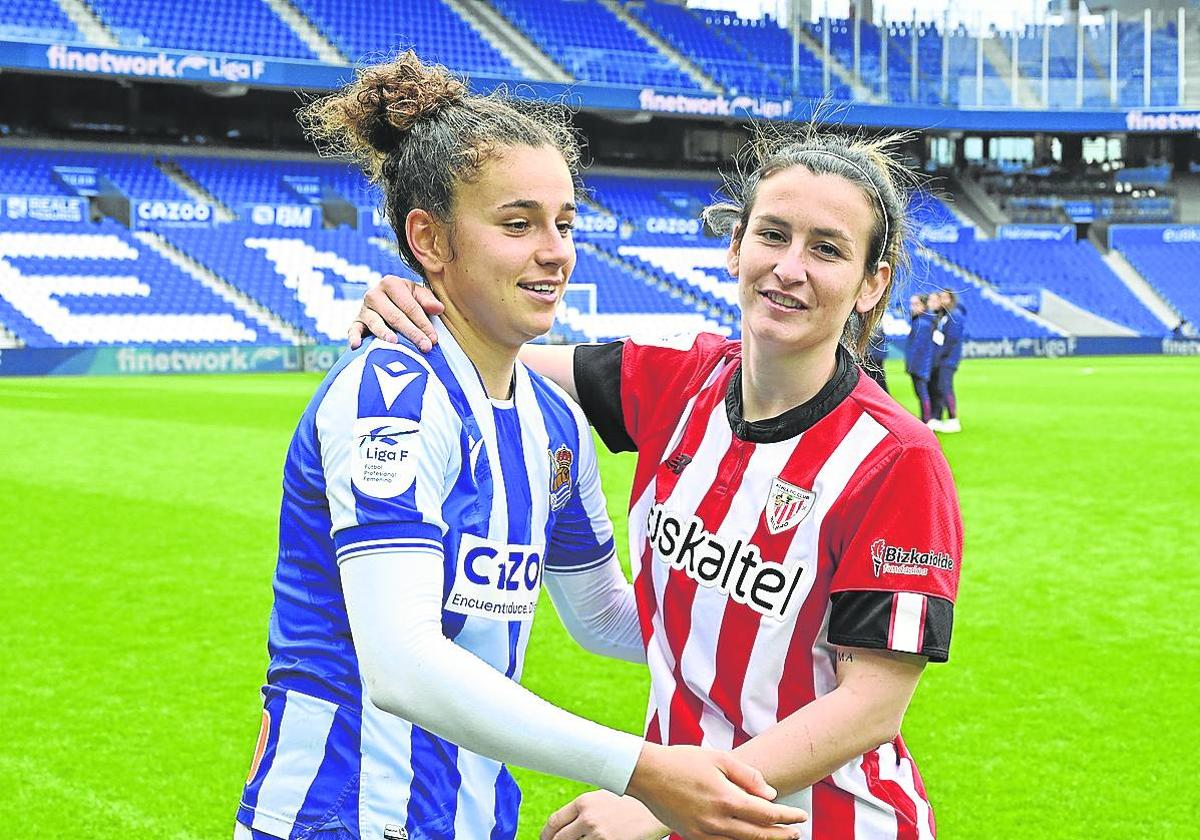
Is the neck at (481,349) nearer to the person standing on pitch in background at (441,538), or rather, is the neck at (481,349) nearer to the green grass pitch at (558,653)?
the person standing on pitch in background at (441,538)

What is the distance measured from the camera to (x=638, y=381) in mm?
2551

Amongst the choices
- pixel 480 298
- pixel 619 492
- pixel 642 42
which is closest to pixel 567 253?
pixel 480 298

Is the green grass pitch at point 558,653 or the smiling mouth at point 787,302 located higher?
the smiling mouth at point 787,302

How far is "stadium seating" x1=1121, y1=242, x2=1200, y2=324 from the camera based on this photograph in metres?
41.5

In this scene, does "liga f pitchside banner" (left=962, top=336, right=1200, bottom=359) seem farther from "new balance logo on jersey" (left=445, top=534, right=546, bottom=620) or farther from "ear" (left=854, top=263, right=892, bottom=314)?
"new balance logo on jersey" (left=445, top=534, right=546, bottom=620)

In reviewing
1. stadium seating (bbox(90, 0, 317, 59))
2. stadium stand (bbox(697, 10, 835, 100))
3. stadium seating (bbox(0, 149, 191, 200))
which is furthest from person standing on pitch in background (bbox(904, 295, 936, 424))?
stadium stand (bbox(697, 10, 835, 100))

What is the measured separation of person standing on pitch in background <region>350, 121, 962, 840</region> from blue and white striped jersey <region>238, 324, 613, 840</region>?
173 millimetres

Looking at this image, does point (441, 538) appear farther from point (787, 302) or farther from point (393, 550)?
point (787, 302)

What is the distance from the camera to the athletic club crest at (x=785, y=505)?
7.05ft

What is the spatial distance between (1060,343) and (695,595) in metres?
37.4

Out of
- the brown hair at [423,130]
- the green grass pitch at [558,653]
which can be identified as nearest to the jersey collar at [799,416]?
the brown hair at [423,130]

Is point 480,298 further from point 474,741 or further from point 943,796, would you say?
point 943,796

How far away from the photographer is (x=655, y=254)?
1510 inches

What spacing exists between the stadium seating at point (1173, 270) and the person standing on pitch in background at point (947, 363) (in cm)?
2907
